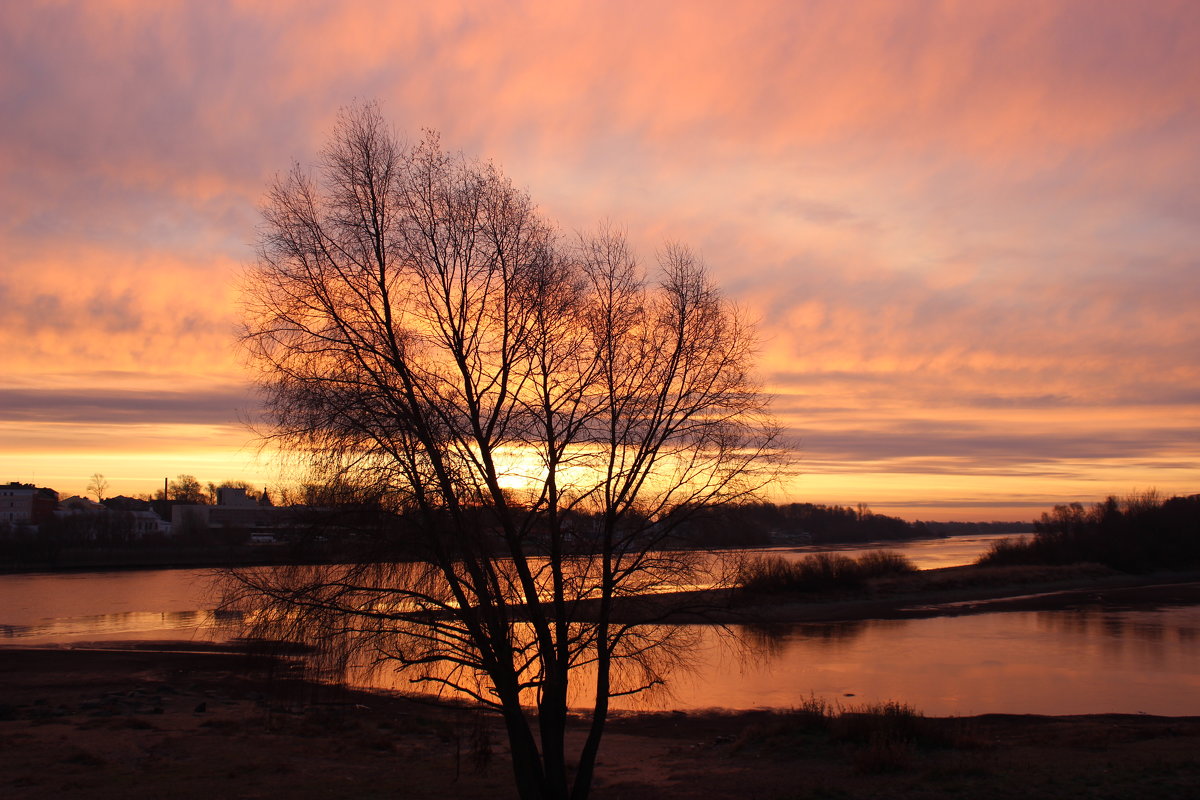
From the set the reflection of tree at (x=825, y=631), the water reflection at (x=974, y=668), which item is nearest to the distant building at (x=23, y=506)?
the reflection of tree at (x=825, y=631)

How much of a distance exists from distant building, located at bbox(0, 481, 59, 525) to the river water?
317ft

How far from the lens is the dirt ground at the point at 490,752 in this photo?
14.4 meters

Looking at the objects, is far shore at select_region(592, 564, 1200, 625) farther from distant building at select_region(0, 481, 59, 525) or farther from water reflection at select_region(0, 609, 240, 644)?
distant building at select_region(0, 481, 59, 525)

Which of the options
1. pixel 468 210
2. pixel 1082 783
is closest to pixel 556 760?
pixel 468 210

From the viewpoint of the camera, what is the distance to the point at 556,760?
39.5 feet

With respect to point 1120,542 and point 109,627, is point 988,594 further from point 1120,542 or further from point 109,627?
point 109,627

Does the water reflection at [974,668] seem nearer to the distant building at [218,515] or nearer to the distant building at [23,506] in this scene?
the distant building at [218,515]

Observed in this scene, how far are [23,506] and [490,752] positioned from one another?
161m

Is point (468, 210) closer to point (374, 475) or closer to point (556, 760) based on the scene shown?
point (374, 475)

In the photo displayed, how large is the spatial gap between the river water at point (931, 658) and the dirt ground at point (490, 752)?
1.67m

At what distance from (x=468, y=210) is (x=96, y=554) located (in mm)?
106806

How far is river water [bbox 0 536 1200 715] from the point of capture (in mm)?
25875

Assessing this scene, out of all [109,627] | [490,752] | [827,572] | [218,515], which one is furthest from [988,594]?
[218,515]

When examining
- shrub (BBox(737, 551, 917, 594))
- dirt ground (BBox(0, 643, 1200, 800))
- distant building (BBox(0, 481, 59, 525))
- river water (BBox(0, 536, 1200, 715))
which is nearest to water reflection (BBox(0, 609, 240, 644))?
river water (BBox(0, 536, 1200, 715))
